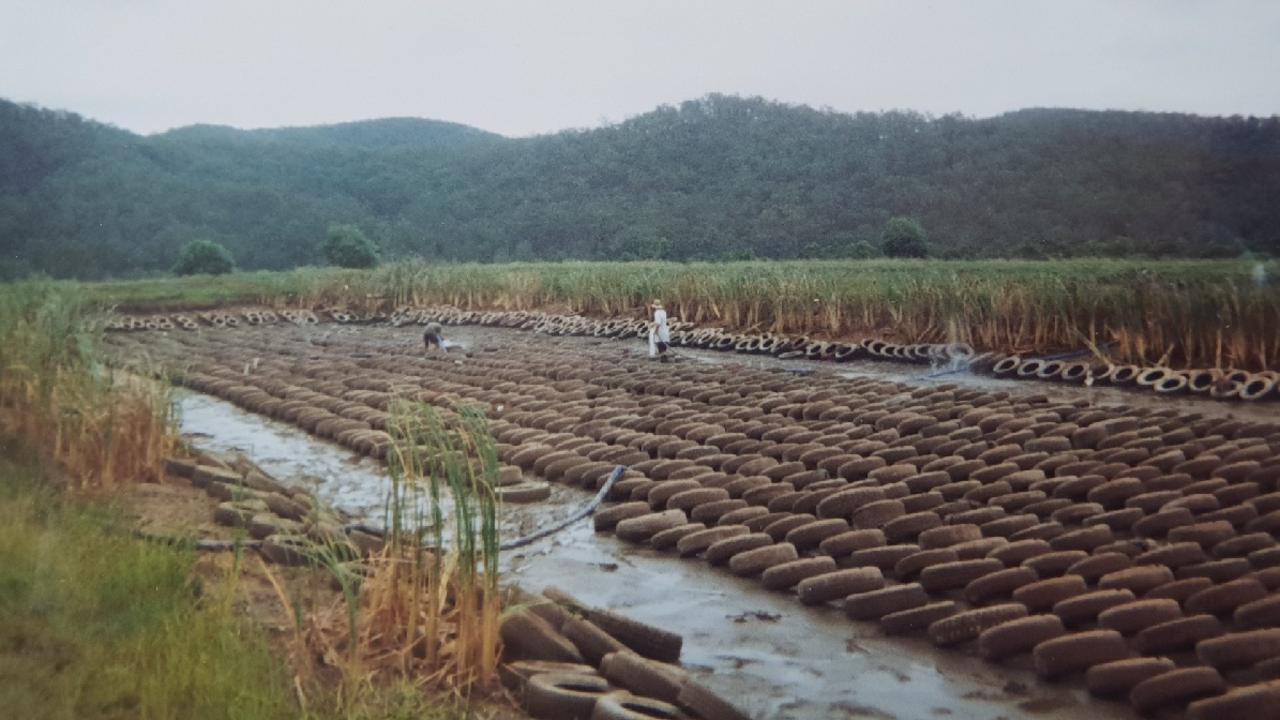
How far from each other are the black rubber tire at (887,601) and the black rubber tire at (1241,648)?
112cm

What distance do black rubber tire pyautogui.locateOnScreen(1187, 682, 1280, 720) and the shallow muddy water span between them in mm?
329

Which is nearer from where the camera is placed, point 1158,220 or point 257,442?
point 257,442

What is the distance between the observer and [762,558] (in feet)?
16.6

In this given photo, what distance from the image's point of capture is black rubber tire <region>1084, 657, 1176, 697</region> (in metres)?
3.60

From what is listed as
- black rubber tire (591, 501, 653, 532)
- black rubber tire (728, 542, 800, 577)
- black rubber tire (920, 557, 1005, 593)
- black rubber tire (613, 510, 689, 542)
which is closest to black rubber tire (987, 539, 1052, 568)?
black rubber tire (920, 557, 1005, 593)

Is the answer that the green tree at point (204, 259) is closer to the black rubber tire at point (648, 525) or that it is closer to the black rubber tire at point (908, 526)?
the black rubber tire at point (648, 525)

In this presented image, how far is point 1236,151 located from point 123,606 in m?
12.3

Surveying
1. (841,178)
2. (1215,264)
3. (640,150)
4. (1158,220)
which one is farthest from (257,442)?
(640,150)

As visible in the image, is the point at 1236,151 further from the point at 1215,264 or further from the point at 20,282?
the point at 20,282

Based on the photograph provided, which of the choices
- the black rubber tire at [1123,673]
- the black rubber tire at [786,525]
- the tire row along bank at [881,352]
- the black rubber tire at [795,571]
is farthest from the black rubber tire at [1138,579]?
the tire row along bank at [881,352]

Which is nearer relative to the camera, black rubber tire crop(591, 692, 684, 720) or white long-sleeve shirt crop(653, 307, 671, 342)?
black rubber tire crop(591, 692, 684, 720)

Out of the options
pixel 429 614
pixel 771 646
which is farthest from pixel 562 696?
pixel 771 646

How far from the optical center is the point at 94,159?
15.0m

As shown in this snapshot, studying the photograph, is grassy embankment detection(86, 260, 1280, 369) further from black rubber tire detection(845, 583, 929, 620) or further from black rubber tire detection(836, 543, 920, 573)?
black rubber tire detection(845, 583, 929, 620)
